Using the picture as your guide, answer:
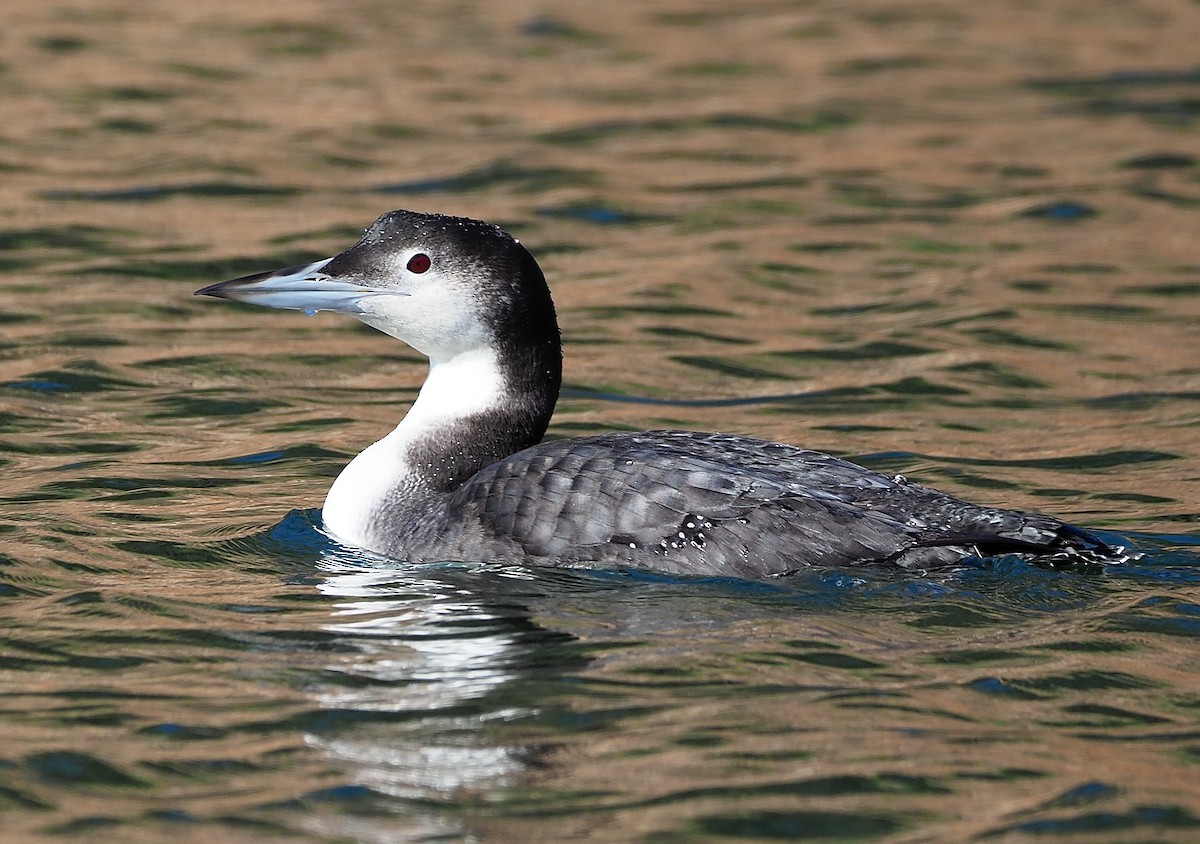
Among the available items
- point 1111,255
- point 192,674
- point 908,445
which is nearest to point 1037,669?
point 192,674

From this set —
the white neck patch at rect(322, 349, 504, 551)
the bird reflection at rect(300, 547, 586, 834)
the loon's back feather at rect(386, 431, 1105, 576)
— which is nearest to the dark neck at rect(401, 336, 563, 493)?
the white neck patch at rect(322, 349, 504, 551)

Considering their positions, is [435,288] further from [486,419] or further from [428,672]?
[428,672]

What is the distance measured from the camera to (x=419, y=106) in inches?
575

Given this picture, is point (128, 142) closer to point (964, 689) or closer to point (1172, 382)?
point (1172, 382)

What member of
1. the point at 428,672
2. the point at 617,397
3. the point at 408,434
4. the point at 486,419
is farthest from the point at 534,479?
the point at 617,397

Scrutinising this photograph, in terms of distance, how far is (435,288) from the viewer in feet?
22.3

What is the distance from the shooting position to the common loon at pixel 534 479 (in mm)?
6090

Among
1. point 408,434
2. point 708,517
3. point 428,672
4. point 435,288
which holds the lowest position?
point 428,672

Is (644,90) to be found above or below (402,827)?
above

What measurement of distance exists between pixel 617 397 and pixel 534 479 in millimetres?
2976

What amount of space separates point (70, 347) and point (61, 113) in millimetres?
4926

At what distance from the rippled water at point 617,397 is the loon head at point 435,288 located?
0.84 m

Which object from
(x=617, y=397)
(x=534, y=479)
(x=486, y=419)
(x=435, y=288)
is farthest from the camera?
(x=617, y=397)

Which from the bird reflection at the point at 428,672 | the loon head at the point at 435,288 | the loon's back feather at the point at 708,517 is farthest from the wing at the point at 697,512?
the loon head at the point at 435,288
